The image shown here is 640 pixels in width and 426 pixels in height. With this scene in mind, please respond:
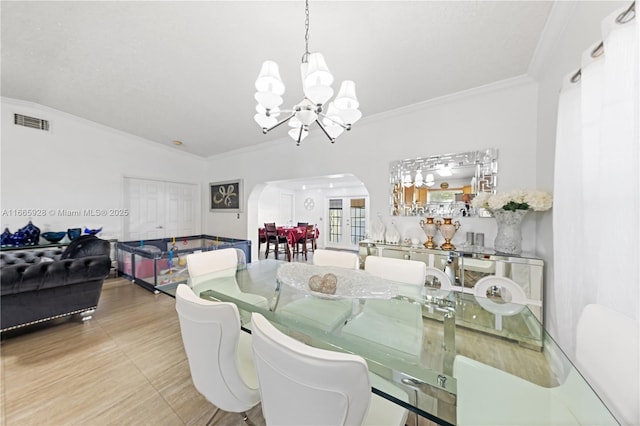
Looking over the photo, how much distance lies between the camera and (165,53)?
235 centimetres

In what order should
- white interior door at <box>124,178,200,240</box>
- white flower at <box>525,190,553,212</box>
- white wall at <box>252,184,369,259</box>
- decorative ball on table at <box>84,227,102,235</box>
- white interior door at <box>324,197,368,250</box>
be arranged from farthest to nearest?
white wall at <box>252,184,369,259</box> → white interior door at <box>324,197,368,250</box> → white interior door at <box>124,178,200,240</box> → decorative ball on table at <box>84,227,102,235</box> → white flower at <box>525,190,553,212</box>

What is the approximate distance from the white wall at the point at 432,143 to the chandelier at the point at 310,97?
5.69ft

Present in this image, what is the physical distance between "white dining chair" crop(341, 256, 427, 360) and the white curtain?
0.83 meters

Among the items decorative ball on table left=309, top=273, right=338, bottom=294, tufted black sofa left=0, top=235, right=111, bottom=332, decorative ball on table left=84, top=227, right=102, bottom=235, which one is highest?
decorative ball on table left=84, top=227, right=102, bottom=235

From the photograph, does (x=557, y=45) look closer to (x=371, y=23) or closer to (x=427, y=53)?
(x=427, y=53)

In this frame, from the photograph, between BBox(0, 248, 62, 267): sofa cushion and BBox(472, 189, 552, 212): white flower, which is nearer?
BBox(472, 189, 552, 212): white flower

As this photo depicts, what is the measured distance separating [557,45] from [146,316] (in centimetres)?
493

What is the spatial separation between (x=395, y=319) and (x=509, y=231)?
176 centimetres

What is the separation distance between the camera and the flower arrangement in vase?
77.7 inches

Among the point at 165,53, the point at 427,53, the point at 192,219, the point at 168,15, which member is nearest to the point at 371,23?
the point at 427,53

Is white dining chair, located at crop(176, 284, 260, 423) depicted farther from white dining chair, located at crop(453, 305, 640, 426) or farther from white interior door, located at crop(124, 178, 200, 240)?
white interior door, located at crop(124, 178, 200, 240)

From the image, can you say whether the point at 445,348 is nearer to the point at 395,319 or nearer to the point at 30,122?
the point at 395,319

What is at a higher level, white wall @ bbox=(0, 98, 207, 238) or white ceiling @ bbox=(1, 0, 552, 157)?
white ceiling @ bbox=(1, 0, 552, 157)

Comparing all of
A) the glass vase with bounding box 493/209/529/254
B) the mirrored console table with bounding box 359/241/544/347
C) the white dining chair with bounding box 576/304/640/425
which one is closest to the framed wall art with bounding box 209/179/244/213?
the mirrored console table with bounding box 359/241/544/347
